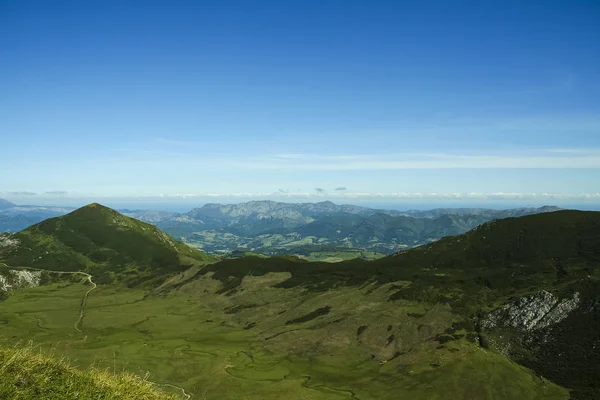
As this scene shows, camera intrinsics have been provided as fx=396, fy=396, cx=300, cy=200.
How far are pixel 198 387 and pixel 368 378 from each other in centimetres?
7955

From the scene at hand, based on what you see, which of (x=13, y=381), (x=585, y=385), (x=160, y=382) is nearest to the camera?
(x=13, y=381)

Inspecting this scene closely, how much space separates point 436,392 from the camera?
170875 millimetres

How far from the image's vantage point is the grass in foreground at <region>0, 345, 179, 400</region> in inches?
1179

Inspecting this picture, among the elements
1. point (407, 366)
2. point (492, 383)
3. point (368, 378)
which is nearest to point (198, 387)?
point (368, 378)

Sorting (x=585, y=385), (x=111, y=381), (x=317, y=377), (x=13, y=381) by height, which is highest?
(x=13, y=381)

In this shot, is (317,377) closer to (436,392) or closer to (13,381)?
(436,392)

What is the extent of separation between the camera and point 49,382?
3189 cm

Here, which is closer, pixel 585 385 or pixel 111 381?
pixel 111 381

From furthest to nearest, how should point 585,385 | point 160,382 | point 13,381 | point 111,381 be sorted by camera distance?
point 160,382 → point 585,385 → point 111,381 → point 13,381

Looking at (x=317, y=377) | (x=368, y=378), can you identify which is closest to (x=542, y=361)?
(x=368, y=378)

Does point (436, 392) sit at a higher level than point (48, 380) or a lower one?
lower

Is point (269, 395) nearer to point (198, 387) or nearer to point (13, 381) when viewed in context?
point (198, 387)

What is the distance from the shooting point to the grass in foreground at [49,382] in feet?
98.3

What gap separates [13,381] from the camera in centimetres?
3002
